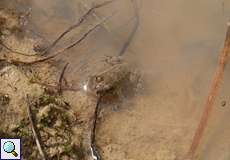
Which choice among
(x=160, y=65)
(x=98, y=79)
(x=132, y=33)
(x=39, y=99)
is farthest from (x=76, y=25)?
(x=39, y=99)

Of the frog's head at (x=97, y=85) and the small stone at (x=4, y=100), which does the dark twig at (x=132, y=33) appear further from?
the small stone at (x=4, y=100)

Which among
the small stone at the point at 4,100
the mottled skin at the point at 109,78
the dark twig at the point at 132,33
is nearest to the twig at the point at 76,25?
the dark twig at the point at 132,33

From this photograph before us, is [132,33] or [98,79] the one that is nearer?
[98,79]

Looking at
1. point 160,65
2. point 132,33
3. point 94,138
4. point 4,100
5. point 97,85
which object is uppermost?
point 132,33

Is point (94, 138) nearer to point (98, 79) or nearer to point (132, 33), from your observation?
point (98, 79)

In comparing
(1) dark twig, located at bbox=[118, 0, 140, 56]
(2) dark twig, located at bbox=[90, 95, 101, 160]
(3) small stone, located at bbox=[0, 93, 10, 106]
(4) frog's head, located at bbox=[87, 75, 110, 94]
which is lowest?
(2) dark twig, located at bbox=[90, 95, 101, 160]

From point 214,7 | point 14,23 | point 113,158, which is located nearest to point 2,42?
point 14,23

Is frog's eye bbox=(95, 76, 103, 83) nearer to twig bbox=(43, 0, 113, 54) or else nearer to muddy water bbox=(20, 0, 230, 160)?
muddy water bbox=(20, 0, 230, 160)

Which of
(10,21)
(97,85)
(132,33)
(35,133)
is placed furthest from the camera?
(132,33)

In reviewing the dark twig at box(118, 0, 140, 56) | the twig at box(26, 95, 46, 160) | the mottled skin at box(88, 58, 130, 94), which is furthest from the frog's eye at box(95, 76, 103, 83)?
the twig at box(26, 95, 46, 160)
